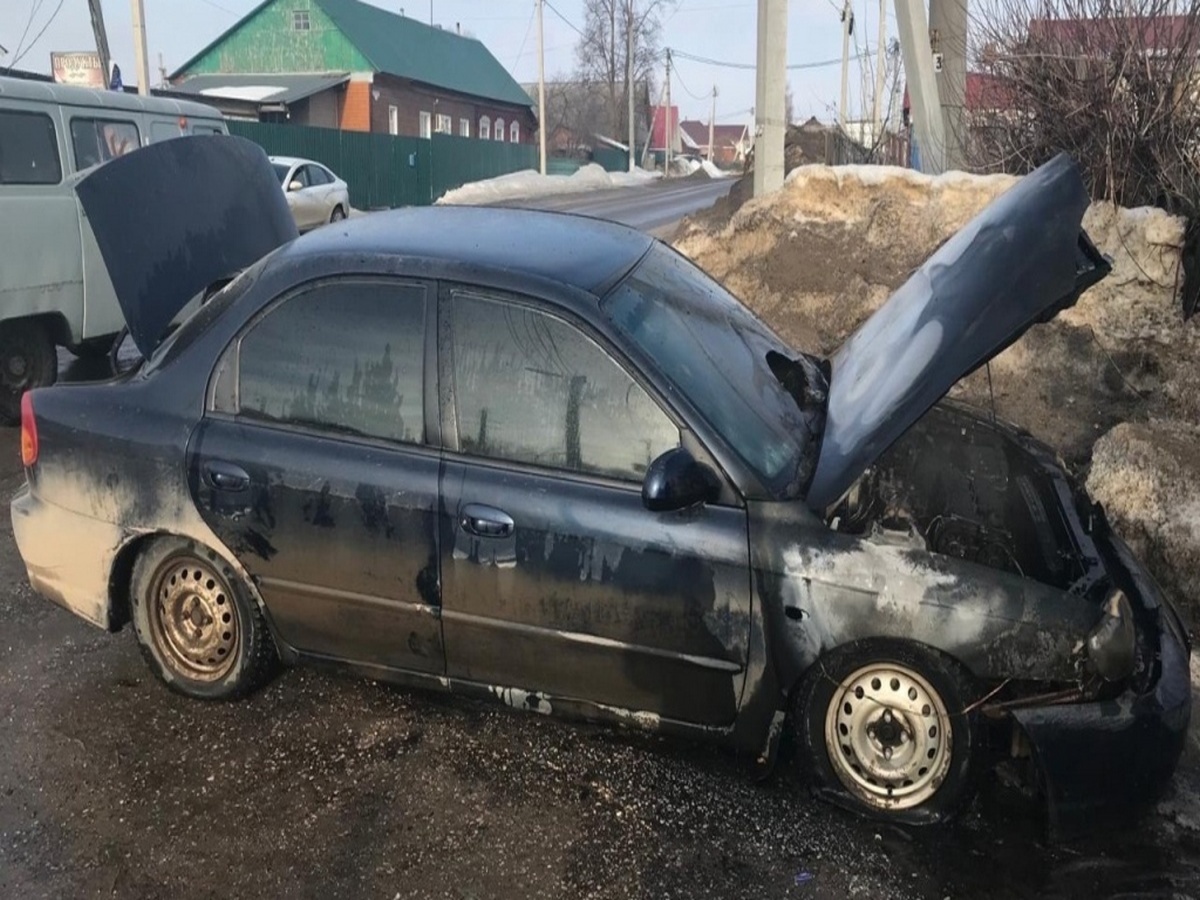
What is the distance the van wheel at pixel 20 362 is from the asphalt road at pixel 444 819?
4.62 m

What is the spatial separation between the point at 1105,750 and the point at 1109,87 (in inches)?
230

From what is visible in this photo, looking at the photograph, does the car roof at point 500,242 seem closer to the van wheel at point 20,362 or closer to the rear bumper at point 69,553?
the rear bumper at point 69,553

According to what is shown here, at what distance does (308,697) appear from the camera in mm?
3982

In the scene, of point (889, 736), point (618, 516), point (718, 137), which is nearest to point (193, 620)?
point (618, 516)

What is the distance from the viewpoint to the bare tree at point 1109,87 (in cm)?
705

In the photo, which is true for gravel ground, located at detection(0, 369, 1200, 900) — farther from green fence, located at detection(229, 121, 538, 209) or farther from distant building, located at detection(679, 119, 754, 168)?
distant building, located at detection(679, 119, 754, 168)

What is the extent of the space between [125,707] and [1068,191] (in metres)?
3.63

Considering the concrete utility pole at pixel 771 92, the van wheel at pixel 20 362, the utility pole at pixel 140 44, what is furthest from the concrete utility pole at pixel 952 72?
the utility pole at pixel 140 44

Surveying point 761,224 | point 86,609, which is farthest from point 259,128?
point 86,609

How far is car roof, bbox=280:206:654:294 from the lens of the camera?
3.56 m

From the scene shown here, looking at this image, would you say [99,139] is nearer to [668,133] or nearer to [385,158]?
[385,158]

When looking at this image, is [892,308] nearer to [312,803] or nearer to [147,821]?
[312,803]

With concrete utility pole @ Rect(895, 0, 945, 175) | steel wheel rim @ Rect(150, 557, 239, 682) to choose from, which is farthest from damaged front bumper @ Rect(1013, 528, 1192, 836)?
concrete utility pole @ Rect(895, 0, 945, 175)

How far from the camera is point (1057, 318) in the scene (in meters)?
7.18
